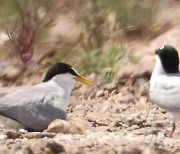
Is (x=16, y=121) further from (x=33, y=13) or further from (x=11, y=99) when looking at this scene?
(x=33, y=13)

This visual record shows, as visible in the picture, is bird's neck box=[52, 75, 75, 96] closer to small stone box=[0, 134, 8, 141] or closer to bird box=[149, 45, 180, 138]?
bird box=[149, 45, 180, 138]

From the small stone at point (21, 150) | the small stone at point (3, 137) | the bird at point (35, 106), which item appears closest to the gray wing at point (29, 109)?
the bird at point (35, 106)

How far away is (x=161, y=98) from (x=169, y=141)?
2.38 feet

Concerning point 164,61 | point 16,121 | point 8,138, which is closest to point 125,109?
point 164,61

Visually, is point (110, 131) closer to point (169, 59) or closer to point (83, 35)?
point (169, 59)

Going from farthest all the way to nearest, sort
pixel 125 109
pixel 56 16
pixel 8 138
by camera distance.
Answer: pixel 56 16 → pixel 125 109 → pixel 8 138

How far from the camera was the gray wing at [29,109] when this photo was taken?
23.4 feet

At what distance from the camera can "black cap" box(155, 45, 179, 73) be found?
757 cm

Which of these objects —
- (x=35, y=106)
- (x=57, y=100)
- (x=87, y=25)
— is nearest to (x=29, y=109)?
(x=35, y=106)

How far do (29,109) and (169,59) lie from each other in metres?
1.29

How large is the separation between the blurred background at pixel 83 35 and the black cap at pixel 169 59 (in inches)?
83.7

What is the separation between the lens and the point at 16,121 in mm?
7168

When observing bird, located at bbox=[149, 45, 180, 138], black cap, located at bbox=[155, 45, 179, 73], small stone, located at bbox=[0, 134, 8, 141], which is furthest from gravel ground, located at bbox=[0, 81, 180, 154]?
black cap, located at bbox=[155, 45, 179, 73]

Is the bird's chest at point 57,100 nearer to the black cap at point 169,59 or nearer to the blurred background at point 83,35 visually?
the black cap at point 169,59
